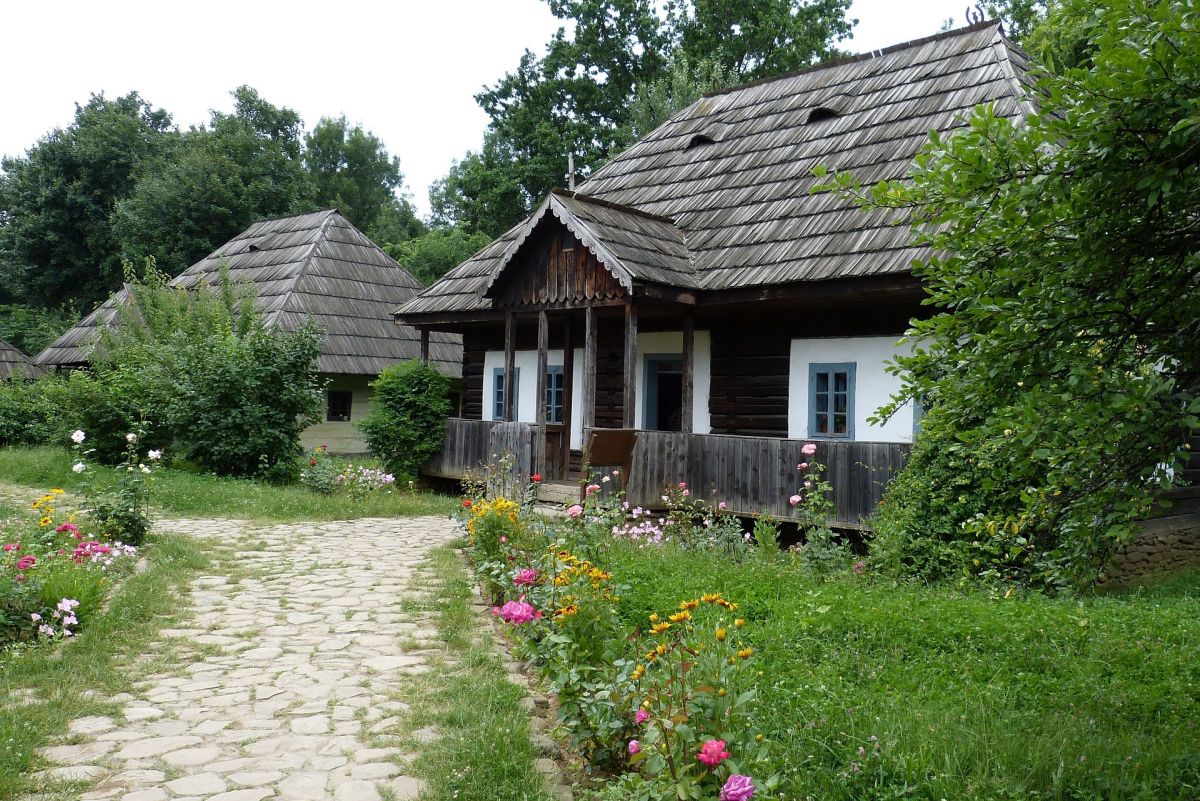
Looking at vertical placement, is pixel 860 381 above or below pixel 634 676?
above

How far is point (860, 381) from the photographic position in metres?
11.1

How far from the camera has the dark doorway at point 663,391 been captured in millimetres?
13656

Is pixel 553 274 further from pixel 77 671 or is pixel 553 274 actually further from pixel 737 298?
pixel 77 671

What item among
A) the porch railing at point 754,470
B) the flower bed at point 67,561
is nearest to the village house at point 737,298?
the porch railing at point 754,470

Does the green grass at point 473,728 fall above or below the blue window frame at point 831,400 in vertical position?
below

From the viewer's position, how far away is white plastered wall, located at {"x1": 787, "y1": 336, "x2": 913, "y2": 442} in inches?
421

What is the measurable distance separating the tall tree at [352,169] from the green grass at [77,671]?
43.8 m

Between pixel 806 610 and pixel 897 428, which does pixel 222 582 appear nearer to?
pixel 806 610

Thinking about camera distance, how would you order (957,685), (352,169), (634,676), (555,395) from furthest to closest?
(352,169) < (555,395) < (957,685) < (634,676)

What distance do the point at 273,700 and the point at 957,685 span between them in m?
3.49

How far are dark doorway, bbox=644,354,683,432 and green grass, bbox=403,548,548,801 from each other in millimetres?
7763

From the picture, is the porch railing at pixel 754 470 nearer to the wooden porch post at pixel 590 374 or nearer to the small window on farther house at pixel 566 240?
the wooden porch post at pixel 590 374

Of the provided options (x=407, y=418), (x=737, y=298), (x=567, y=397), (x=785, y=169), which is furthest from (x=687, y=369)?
(x=407, y=418)

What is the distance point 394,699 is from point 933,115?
35.0 ft
